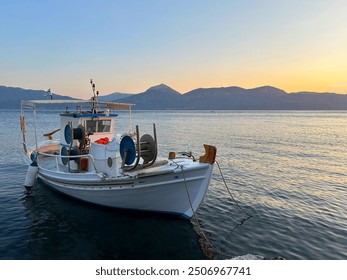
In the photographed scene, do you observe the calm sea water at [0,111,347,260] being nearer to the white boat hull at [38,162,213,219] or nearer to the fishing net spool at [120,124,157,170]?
the white boat hull at [38,162,213,219]

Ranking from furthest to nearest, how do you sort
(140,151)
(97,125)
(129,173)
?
1. (97,125)
2. (129,173)
3. (140,151)

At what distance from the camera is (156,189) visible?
11.5 m

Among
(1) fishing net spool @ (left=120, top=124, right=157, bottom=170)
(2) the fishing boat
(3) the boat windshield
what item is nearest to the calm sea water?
(2) the fishing boat

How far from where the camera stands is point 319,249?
33.9 ft

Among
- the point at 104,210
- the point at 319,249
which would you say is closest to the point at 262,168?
the point at 319,249

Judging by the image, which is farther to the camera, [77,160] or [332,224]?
[77,160]

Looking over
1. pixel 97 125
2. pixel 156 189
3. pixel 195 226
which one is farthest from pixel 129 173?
pixel 97 125

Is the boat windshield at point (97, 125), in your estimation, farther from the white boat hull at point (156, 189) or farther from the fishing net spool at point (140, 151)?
the fishing net spool at point (140, 151)

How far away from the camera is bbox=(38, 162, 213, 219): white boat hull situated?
11.1m

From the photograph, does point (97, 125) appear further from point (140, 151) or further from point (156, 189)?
point (156, 189)

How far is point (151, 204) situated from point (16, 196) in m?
9.41

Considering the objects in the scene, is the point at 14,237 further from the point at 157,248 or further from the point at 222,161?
the point at 222,161

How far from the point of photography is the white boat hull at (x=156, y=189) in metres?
11.1
